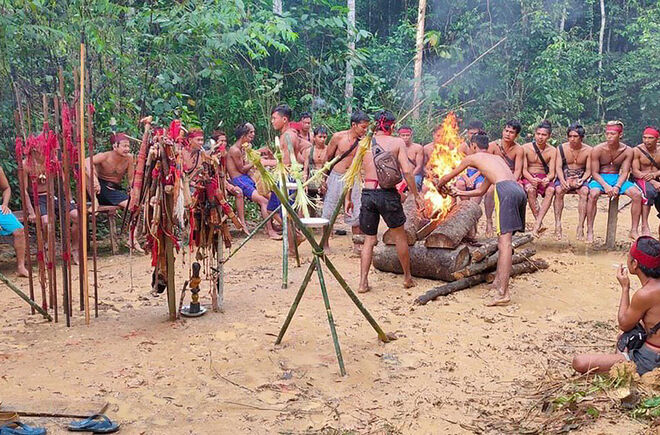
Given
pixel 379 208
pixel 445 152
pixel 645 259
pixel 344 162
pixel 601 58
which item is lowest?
pixel 645 259

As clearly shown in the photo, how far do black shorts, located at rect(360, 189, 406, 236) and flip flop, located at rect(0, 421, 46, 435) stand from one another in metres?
4.10

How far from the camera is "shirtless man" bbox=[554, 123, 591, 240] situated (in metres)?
9.29

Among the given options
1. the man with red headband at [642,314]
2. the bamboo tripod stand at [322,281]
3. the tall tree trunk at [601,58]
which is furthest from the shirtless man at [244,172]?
the tall tree trunk at [601,58]

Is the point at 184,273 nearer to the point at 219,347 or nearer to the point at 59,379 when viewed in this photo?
the point at 219,347

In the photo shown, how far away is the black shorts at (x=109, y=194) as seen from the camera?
8.83 meters

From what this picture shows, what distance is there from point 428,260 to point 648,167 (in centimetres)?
410

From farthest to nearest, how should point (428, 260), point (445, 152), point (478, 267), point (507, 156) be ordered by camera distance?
point (445, 152), point (507, 156), point (428, 260), point (478, 267)

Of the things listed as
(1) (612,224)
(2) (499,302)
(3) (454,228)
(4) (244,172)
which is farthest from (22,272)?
(1) (612,224)

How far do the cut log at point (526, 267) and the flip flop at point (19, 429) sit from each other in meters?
5.15

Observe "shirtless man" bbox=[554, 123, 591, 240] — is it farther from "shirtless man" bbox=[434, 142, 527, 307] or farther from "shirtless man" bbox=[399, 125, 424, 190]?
"shirtless man" bbox=[434, 142, 527, 307]

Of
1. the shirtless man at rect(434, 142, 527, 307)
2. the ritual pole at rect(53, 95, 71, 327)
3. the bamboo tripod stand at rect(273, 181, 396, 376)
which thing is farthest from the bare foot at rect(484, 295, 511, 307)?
the ritual pole at rect(53, 95, 71, 327)

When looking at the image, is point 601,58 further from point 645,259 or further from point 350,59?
point 645,259

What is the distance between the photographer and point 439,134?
1028 cm

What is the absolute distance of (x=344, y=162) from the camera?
8.44m
